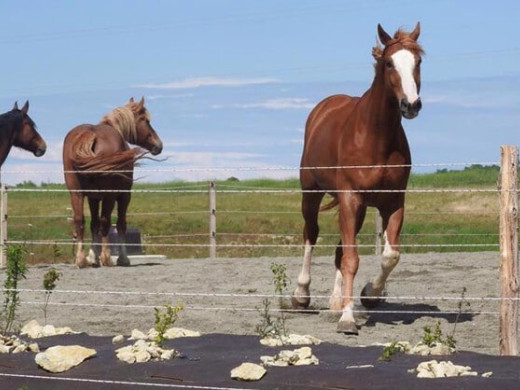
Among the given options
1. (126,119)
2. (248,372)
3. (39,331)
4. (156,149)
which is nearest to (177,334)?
(39,331)

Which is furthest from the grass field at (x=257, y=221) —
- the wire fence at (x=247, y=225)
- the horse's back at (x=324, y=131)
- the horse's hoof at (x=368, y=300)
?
the horse's hoof at (x=368, y=300)

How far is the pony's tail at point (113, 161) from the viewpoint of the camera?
15.3 m

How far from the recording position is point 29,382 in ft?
22.5

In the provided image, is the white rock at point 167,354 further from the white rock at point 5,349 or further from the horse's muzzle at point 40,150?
the horse's muzzle at point 40,150

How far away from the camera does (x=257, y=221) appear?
26.8 metres

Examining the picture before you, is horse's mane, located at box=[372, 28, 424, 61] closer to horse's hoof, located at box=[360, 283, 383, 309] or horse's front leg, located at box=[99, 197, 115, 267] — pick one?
horse's hoof, located at box=[360, 283, 383, 309]

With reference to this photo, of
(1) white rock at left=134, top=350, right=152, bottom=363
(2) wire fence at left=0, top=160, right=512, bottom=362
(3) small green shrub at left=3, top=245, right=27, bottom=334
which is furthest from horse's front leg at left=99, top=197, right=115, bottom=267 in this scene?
(1) white rock at left=134, top=350, right=152, bottom=363

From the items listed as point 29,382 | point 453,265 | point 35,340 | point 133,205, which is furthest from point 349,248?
point 133,205

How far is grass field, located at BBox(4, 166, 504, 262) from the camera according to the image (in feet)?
68.5

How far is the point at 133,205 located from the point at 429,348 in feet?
88.4

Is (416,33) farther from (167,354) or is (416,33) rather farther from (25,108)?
(25,108)

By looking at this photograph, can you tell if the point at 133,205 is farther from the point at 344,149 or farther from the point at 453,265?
the point at 344,149

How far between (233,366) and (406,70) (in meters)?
3.34

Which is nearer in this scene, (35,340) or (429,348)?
(429,348)
